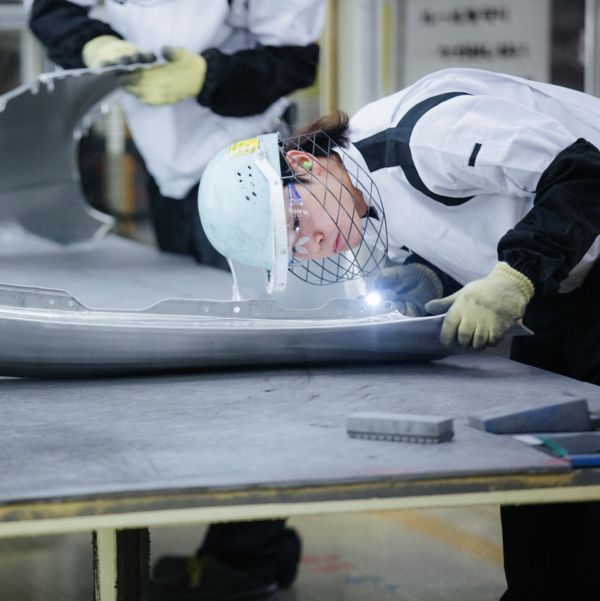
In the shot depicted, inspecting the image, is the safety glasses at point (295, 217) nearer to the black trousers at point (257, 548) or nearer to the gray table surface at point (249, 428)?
the gray table surface at point (249, 428)

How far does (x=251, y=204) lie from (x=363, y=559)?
1352 millimetres

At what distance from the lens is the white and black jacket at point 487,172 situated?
Result: 1.47m

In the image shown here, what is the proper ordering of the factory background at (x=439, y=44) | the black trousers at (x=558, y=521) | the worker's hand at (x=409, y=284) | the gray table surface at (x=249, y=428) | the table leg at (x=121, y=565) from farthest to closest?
the factory background at (x=439, y=44) → the worker's hand at (x=409, y=284) → the black trousers at (x=558, y=521) → the table leg at (x=121, y=565) → the gray table surface at (x=249, y=428)

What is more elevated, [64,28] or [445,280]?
[64,28]

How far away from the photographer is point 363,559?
2.61m

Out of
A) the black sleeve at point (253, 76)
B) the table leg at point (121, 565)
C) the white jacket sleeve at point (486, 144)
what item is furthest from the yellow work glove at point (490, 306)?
the black sleeve at point (253, 76)

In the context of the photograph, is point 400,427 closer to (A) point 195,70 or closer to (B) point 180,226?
(A) point 195,70

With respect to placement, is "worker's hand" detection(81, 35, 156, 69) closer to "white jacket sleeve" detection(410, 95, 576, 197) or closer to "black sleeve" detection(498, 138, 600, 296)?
"white jacket sleeve" detection(410, 95, 576, 197)

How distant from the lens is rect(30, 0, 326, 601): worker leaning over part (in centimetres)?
259

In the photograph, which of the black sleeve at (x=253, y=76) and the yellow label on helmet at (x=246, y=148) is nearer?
the yellow label on helmet at (x=246, y=148)

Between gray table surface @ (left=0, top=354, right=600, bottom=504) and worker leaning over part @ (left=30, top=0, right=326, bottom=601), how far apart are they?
3.44ft

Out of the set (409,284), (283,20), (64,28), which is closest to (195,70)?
(283,20)

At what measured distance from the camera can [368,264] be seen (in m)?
1.85

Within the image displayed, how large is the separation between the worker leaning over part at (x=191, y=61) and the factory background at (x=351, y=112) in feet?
2.46
